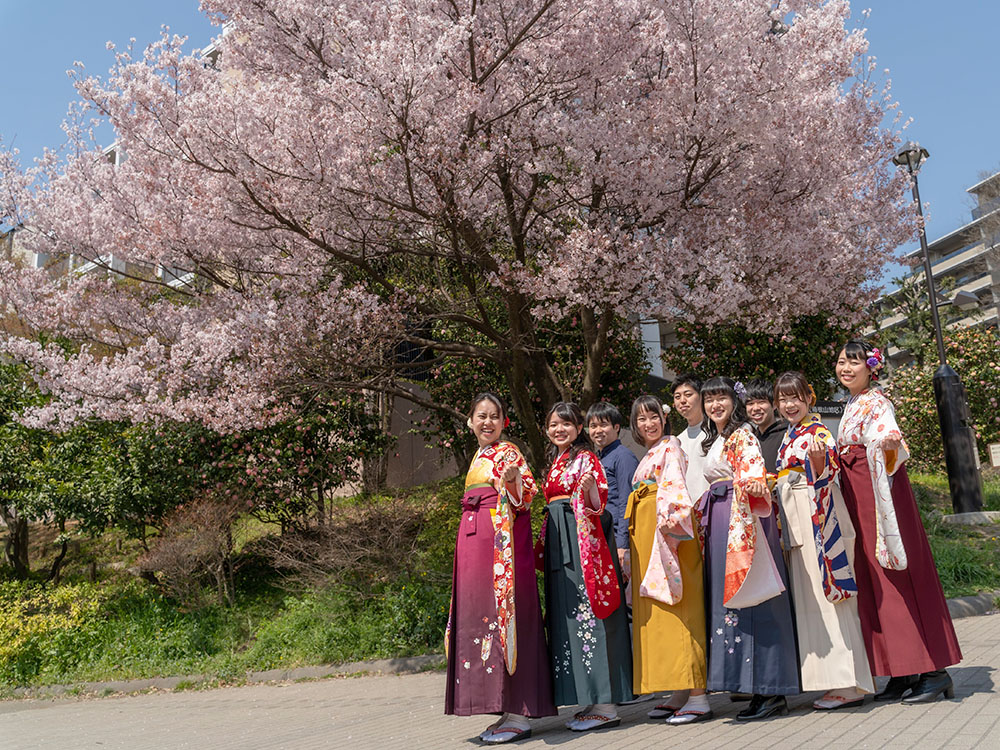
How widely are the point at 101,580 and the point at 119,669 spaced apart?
391cm

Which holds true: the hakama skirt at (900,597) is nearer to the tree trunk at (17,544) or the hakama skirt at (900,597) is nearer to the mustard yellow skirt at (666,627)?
the mustard yellow skirt at (666,627)

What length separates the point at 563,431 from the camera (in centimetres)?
479

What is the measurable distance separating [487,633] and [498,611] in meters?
0.16

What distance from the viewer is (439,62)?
729cm

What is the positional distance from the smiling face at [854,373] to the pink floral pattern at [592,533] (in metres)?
1.49

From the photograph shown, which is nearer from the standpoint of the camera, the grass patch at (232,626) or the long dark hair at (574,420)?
the long dark hair at (574,420)

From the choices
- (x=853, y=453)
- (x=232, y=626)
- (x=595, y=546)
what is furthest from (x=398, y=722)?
(x=232, y=626)

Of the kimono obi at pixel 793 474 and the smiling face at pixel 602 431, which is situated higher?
the smiling face at pixel 602 431

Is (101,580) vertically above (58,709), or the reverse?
(101,580)

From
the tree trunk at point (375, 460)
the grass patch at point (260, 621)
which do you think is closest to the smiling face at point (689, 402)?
Answer: the grass patch at point (260, 621)

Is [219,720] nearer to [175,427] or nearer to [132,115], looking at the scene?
[175,427]

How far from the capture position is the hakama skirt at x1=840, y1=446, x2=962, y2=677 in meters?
4.13

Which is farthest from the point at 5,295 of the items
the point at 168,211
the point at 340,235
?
the point at 340,235

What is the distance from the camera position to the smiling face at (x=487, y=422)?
15.7 ft
